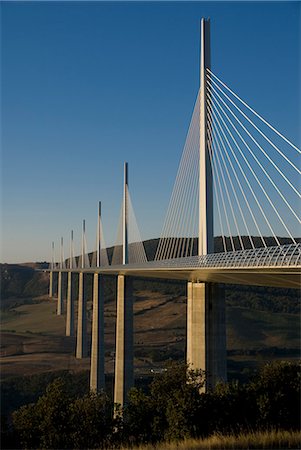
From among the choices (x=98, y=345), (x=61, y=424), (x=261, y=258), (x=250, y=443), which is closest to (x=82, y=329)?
(x=98, y=345)

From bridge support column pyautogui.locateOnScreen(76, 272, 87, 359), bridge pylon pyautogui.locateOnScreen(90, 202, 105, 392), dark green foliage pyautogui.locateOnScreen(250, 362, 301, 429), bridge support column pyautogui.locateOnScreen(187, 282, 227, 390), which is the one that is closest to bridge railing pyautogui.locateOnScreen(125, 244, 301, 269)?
dark green foliage pyautogui.locateOnScreen(250, 362, 301, 429)

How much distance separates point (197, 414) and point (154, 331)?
2991 inches

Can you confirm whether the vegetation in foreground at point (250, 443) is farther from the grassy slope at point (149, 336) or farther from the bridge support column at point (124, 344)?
the grassy slope at point (149, 336)

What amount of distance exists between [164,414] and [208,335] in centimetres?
853

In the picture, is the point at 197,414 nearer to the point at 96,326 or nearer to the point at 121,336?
the point at 121,336

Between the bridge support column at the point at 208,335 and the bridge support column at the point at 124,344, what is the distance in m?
15.1

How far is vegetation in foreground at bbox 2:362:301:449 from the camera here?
667 inches

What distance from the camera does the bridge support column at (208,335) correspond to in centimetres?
2612

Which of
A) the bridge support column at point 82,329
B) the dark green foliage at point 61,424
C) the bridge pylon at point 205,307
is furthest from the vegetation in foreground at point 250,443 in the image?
the bridge support column at point 82,329

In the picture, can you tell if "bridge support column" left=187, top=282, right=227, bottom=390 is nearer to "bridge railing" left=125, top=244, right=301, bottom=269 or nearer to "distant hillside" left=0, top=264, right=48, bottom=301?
"bridge railing" left=125, top=244, right=301, bottom=269

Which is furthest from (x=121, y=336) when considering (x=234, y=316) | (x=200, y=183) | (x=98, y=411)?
(x=234, y=316)

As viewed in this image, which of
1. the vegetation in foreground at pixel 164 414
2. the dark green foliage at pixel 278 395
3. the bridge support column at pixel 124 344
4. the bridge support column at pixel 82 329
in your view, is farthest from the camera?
the bridge support column at pixel 82 329

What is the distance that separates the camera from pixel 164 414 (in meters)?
18.2

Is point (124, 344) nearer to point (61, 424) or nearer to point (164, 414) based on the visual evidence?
point (61, 424)
